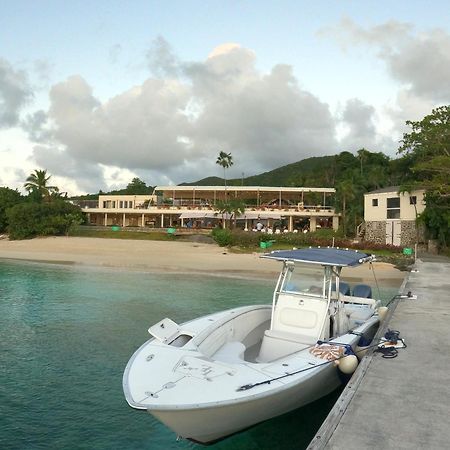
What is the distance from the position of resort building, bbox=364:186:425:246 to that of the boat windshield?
36.5 metres

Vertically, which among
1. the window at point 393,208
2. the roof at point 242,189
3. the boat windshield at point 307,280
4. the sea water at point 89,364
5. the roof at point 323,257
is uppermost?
the roof at point 242,189

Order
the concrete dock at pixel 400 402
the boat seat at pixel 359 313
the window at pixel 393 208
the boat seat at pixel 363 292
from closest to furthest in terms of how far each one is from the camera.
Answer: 1. the concrete dock at pixel 400 402
2. the boat seat at pixel 359 313
3. the boat seat at pixel 363 292
4. the window at pixel 393 208

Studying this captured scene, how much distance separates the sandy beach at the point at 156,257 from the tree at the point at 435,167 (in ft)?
27.6

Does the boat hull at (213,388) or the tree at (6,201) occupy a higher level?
the tree at (6,201)

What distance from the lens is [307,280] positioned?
35.4 ft

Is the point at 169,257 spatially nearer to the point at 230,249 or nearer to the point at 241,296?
the point at 230,249

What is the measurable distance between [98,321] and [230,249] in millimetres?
28068

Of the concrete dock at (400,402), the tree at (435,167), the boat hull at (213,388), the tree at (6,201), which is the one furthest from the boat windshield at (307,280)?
the tree at (6,201)

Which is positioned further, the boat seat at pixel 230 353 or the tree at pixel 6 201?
the tree at pixel 6 201

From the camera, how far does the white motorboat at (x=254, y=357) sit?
6492 millimetres

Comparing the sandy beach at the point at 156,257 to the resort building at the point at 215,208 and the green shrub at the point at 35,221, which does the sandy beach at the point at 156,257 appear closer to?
the green shrub at the point at 35,221

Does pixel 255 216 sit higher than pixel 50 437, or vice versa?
pixel 255 216

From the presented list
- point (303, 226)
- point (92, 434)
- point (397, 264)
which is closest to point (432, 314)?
point (92, 434)

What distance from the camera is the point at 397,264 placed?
3547 centimetres
